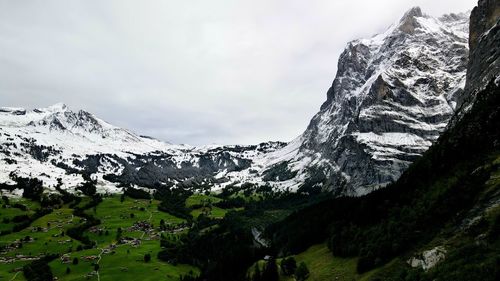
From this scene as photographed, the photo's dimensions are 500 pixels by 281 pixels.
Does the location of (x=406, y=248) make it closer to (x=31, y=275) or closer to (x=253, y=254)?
(x=253, y=254)

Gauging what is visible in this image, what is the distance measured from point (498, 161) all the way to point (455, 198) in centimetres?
1507

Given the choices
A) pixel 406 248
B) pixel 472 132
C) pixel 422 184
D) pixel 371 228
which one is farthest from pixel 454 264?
pixel 472 132

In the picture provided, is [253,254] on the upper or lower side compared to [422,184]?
lower

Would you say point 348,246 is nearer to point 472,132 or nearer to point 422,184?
point 422,184

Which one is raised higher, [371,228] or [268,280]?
[371,228]

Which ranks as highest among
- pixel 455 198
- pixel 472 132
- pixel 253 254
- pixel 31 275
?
pixel 472 132

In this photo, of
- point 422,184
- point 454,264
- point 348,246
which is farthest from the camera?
point 422,184

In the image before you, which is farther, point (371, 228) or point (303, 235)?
point (303, 235)

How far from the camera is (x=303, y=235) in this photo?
5753 inches

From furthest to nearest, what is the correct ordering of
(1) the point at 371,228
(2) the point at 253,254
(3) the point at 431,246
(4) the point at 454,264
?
1. (2) the point at 253,254
2. (1) the point at 371,228
3. (3) the point at 431,246
4. (4) the point at 454,264

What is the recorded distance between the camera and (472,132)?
124m

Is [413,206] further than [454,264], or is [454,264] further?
[413,206]

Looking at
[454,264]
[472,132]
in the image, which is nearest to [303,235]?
[472,132]

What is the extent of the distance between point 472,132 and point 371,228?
150 ft
